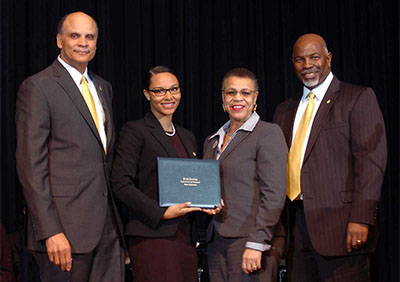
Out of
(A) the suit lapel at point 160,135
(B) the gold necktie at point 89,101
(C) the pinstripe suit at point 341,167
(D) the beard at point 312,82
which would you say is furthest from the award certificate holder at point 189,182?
(D) the beard at point 312,82

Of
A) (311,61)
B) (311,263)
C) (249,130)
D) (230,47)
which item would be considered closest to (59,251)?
(249,130)

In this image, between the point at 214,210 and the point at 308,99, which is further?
the point at 308,99

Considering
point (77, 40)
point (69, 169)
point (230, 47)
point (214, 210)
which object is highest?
point (230, 47)

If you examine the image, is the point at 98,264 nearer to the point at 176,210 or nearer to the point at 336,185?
the point at 176,210

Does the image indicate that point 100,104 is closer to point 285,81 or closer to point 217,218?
point 217,218

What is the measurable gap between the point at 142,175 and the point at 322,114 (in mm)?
1047

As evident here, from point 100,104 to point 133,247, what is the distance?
78 centimetres

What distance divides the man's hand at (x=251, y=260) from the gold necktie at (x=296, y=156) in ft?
1.50

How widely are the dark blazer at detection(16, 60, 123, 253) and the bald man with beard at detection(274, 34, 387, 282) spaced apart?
1.09 meters

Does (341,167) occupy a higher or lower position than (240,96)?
lower

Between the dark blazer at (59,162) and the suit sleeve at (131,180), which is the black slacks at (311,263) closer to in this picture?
the suit sleeve at (131,180)

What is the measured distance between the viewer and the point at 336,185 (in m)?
3.11

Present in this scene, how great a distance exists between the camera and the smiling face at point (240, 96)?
10.4 ft

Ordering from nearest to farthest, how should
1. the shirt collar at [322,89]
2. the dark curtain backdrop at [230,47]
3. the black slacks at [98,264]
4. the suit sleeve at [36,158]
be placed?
the suit sleeve at [36,158] → the black slacks at [98,264] → the shirt collar at [322,89] → the dark curtain backdrop at [230,47]
